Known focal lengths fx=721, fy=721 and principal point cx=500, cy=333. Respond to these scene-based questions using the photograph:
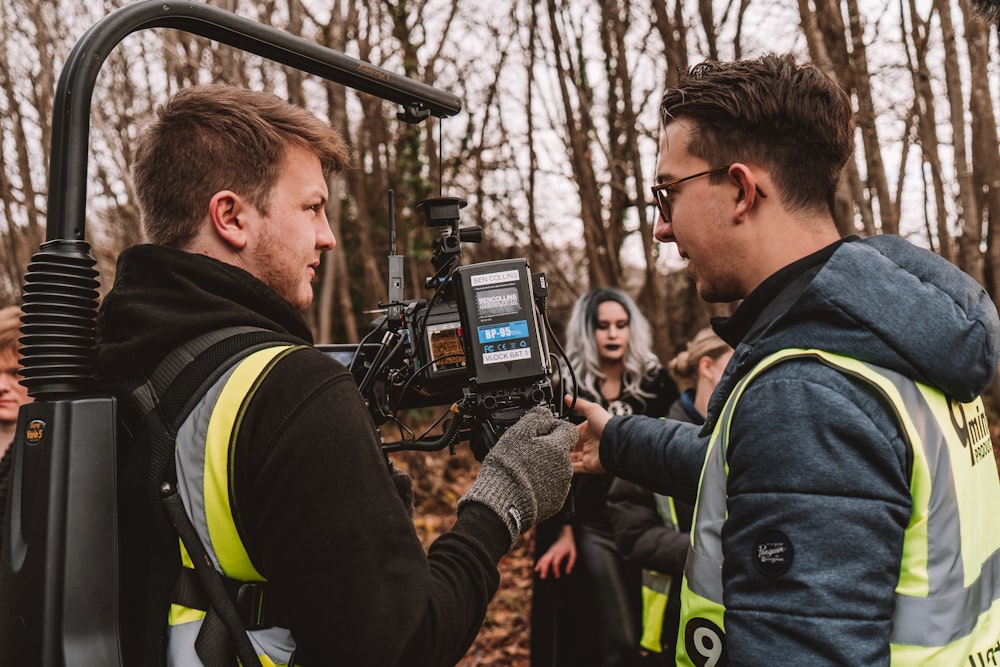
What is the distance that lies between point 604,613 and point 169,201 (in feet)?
9.81

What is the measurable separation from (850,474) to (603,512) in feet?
9.00

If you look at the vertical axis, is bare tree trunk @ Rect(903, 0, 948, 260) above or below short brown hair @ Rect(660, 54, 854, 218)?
above

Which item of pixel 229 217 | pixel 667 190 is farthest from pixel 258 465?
pixel 667 190

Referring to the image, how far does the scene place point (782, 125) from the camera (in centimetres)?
162

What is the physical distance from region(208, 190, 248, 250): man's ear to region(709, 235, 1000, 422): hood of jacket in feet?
3.62

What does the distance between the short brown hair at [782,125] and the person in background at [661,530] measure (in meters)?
1.51

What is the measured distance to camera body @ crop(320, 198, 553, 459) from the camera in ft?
5.99

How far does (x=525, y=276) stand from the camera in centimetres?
188

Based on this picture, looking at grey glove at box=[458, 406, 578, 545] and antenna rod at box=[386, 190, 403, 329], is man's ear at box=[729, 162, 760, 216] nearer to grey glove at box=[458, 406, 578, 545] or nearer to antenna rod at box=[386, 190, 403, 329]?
grey glove at box=[458, 406, 578, 545]

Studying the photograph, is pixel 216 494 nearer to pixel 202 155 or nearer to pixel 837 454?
pixel 202 155

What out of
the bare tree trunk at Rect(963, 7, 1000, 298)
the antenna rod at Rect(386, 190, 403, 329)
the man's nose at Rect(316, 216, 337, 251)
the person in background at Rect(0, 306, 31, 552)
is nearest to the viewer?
the man's nose at Rect(316, 216, 337, 251)

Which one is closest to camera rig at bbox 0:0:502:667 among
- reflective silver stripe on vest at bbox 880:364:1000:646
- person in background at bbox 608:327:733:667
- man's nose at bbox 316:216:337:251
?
man's nose at bbox 316:216:337:251

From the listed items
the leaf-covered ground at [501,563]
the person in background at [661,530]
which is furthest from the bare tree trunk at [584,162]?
the person in background at [661,530]

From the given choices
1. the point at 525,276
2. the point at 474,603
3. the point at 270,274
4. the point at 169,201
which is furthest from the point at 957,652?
the point at 169,201
